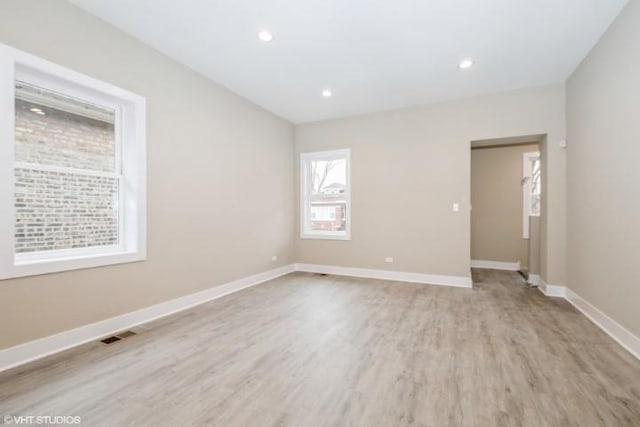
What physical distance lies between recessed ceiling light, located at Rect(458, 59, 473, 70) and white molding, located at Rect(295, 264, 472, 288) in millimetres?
3002

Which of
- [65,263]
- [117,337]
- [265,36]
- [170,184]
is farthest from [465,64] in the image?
[117,337]

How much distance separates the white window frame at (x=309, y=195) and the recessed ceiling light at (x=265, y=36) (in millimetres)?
2651

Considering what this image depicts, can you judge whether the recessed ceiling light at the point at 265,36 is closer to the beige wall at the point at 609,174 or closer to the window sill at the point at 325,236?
the beige wall at the point at 609,174

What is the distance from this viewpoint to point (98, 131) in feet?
9.14

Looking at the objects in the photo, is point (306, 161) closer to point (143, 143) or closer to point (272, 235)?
point (272, 235)

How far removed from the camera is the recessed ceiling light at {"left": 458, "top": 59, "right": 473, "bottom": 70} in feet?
11.0

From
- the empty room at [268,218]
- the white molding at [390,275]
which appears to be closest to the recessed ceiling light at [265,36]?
the empty room at [268,218]

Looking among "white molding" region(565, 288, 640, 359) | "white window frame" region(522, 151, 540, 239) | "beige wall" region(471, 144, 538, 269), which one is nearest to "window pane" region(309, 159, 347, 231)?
"beige wall" region(471, 144, 538, 269)

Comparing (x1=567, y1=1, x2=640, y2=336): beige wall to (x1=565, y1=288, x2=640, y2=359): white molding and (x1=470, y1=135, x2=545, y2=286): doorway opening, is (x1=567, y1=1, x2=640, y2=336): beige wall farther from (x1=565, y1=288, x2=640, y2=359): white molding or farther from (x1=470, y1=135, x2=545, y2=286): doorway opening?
(x1=470, y1=135, x2=545, y2=286): doorway opening

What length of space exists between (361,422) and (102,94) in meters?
3.42

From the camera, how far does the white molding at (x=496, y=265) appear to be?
5.70m

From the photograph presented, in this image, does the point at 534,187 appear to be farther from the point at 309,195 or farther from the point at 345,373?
the point at 345,373

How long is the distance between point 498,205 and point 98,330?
665 centimetres

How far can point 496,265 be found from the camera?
5855mm
